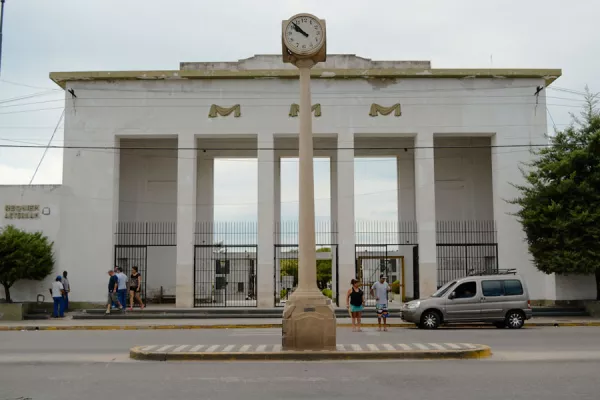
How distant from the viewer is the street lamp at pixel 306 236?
533 inches

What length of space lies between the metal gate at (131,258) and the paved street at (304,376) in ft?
44.7

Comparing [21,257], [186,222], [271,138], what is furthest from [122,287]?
[271,138]

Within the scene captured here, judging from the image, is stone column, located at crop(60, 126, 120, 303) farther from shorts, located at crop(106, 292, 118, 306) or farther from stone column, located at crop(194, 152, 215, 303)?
stone column, located at crop(194, 152, 215, 303)

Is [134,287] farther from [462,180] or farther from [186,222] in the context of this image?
[462,180]

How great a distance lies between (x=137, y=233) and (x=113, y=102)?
6146mm

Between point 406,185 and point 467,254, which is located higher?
point 406,185

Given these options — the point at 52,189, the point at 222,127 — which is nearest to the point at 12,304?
the point at 52,189

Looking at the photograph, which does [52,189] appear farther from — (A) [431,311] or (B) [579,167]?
(B) [579,167]

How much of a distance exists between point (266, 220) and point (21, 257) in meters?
9.52

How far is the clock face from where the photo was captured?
14.3m

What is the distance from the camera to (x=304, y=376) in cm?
1082

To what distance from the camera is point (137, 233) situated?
103 feet

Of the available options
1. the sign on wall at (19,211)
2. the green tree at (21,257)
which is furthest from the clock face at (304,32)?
the sign on wall at (19,211)

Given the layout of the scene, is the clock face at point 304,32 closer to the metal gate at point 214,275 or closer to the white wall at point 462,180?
the metal gate at point 214,275
